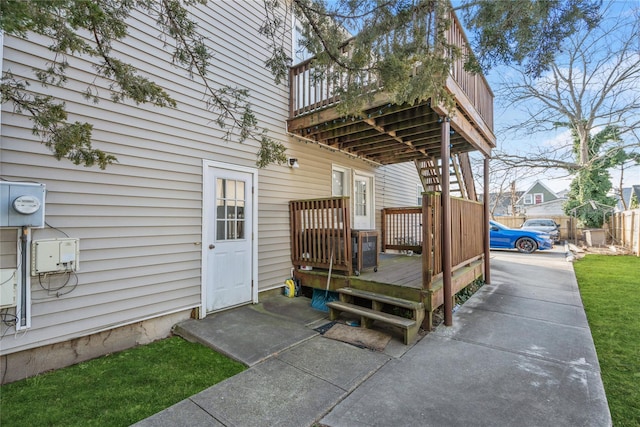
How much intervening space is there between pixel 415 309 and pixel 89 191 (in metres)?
3.69

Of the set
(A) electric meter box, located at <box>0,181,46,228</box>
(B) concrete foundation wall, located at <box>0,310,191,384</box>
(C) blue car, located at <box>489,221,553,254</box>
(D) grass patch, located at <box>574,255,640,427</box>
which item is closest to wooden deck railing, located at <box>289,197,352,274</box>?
(B) concrete foundation wall, located at <box>0,310,191,384</box>

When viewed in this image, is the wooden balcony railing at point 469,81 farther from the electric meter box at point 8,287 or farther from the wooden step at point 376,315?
the electric meter box at point 8,287

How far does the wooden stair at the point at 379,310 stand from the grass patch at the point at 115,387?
1499 mm

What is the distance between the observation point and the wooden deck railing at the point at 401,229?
701 cm

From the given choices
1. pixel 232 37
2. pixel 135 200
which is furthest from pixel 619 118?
pixel 135 200

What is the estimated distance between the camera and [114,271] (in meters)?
3.08

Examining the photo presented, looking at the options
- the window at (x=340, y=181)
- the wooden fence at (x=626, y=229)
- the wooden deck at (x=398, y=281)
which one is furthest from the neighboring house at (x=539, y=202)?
the window at (x=340, y=181)

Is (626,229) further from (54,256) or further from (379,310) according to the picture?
(54,256)

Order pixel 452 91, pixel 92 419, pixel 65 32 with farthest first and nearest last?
pixel 452 91
pixel 92 419
pixel 65 32

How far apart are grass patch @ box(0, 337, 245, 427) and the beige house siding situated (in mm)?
374

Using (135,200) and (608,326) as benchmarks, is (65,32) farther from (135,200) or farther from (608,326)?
(608,326)

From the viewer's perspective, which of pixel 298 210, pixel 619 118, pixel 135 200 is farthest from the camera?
A: pixel 619 118

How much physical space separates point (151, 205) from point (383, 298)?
2990 mm

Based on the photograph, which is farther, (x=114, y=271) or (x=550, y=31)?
(x=114, y=271)
